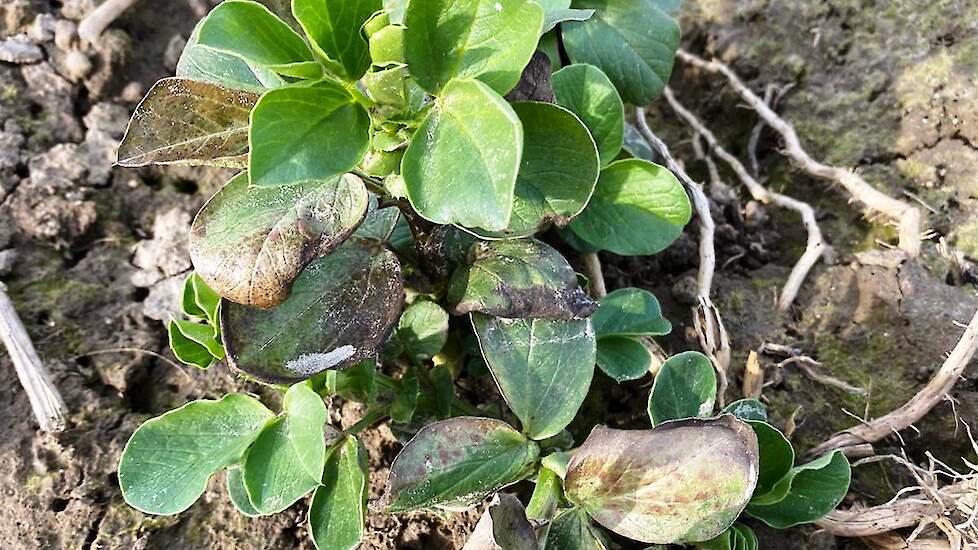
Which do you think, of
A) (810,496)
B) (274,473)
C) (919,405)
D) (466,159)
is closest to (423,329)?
(274,473)

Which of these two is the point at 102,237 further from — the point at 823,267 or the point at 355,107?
the point at 823,267

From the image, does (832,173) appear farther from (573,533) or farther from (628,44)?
(573,533)

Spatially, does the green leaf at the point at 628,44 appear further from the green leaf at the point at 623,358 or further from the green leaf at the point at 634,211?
the green leaf at the point at 623,358

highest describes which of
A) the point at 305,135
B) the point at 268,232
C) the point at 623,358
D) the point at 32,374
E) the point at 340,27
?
the point at 340,27

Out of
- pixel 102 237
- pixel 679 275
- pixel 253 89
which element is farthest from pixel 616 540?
pixel 102 237

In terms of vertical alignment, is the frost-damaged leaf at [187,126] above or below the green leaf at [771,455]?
above

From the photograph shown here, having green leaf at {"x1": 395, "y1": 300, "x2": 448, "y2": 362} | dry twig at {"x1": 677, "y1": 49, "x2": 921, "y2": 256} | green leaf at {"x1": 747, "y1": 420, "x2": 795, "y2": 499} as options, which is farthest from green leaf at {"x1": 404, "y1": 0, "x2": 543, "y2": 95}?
dry twig at {"x1": 677, "y1": 49, "x2": 921, "y2": 256}

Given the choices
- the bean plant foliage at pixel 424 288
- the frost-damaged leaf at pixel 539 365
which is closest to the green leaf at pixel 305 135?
the bean plant foliage at pixel 424 288
